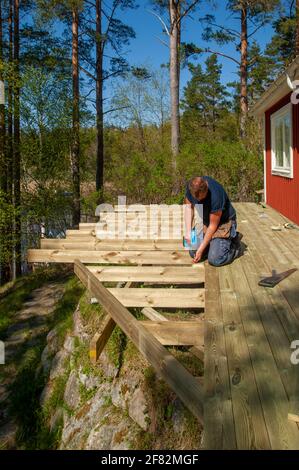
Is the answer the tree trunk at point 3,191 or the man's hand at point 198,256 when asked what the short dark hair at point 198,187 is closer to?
the man's hand at point 198,256

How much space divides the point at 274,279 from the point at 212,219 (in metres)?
0.92

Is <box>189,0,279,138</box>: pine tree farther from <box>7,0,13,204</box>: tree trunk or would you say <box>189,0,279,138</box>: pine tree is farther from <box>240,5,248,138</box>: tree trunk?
<box>7,0,13,204</box>: tree trunk

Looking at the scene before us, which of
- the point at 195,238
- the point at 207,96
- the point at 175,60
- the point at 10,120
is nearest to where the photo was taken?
the point at 195,238

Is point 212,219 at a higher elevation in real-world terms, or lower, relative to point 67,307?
higher

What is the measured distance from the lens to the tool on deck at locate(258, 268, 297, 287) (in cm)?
390

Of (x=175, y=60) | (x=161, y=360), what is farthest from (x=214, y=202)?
(x=175, y=60)

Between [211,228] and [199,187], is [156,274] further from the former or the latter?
[199,187]

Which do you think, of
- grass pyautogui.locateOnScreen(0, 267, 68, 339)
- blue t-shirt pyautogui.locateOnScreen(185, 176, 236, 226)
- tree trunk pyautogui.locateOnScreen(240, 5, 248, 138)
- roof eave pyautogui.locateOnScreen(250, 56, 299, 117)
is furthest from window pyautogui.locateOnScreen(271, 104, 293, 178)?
tree trunk pyautogui.locateOnScreen(240, 5, 248, 138)

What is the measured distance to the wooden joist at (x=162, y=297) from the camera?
3.78 metres

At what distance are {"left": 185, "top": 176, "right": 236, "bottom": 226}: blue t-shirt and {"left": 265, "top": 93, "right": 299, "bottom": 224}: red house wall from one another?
3.00 meters

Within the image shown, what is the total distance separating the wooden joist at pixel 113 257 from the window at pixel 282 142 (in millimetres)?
3847

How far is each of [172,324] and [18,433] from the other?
144 inches

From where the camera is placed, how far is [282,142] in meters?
8.60
